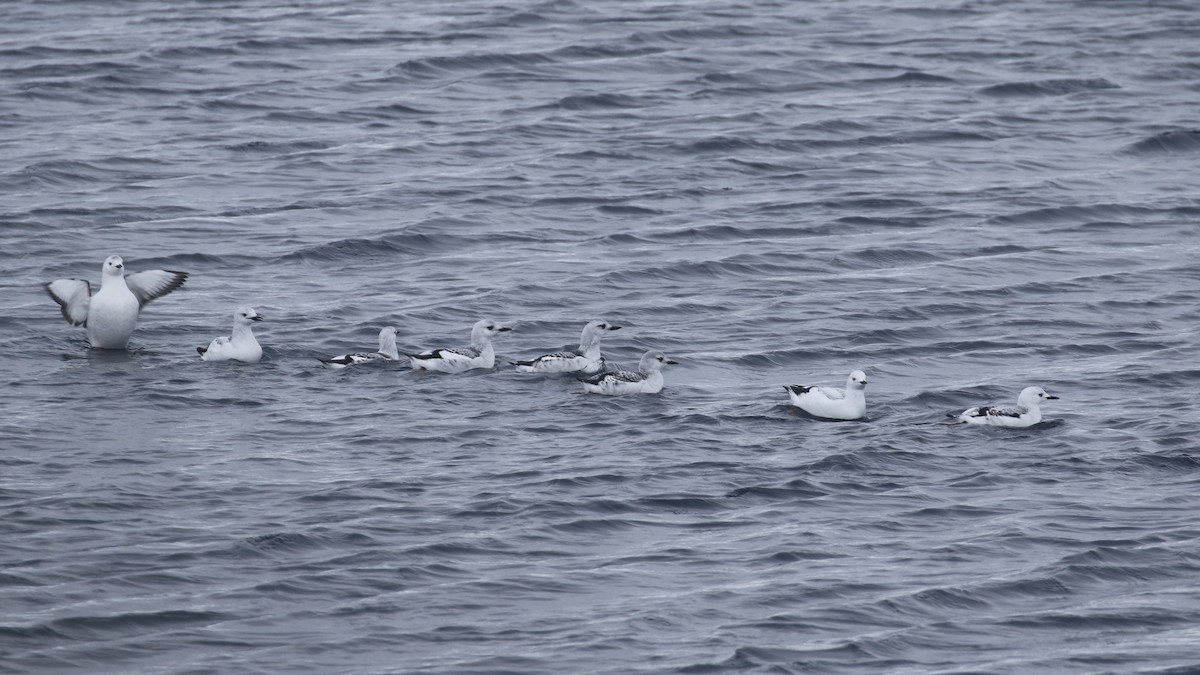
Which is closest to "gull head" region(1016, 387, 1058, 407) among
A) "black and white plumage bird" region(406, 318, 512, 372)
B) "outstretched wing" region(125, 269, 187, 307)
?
"black and white plumage bird" region(406, 318, 512, 372)

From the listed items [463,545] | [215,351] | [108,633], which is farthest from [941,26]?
[108,633]

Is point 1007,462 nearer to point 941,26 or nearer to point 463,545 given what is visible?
point 463,545

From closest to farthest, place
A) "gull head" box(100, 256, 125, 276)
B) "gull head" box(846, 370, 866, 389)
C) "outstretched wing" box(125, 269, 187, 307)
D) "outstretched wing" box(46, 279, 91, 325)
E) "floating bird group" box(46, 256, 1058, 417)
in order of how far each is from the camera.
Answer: "gull head" box(846, 370, 866, 389) < "floating bird group" box(46, 256, 1058, 417) < "outstretched wing" box(46, 279, 91, 325) < "gull head" box(100, 256, 125, 276) < "outstretched wing" box(125, 269, 187, 307)

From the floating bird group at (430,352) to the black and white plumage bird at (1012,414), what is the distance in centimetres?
10

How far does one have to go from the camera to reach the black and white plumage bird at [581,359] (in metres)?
19.6

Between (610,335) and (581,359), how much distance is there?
1.94 meters

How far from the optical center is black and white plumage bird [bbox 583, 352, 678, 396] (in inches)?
752

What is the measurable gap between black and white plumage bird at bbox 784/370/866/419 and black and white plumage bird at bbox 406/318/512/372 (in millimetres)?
3625

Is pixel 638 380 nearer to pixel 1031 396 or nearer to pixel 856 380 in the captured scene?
pixel 856 380

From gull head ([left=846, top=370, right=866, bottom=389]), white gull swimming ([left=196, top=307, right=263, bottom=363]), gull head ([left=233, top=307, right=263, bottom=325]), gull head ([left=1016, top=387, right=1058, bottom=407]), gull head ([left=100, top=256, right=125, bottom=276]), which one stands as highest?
gull head ([left=100, top=256, right=125, bottom=276])

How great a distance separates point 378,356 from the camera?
1983 centimetres

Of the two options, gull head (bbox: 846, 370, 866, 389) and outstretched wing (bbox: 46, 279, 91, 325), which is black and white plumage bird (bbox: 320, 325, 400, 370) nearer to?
outstretched wing (bbox: 46, 279, 91, 325)

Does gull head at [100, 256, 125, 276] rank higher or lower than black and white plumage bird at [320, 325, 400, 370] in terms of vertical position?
higher

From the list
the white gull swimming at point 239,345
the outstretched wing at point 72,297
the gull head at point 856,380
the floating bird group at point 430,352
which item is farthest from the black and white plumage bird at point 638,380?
the outstretched wing at point 72,297
